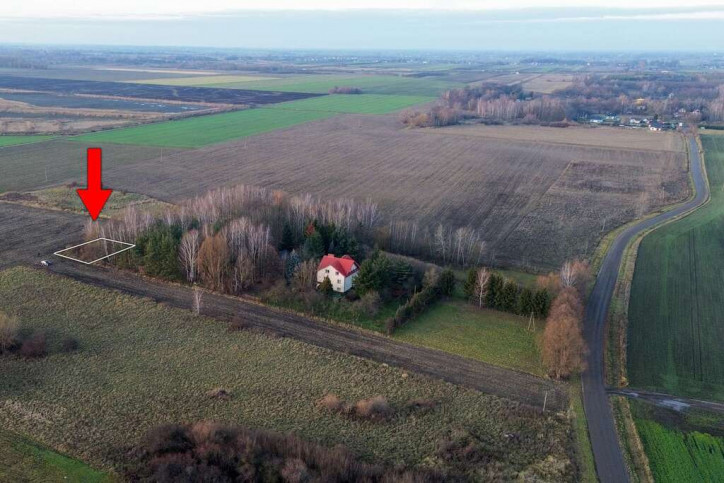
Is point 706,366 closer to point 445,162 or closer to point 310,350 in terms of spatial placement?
point 310,350

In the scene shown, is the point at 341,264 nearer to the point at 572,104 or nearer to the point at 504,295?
the point at 504,295

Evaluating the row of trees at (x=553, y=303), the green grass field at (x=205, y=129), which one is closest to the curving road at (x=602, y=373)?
the row of trees at (x=553, y=303)

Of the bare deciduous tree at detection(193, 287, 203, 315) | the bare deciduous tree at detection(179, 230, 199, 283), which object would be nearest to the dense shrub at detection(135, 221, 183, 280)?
the bare deciduous tree at detection(179, 230, 199, 283)

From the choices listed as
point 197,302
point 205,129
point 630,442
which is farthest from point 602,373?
point 205,129

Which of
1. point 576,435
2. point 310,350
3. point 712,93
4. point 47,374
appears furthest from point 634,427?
point 712,93

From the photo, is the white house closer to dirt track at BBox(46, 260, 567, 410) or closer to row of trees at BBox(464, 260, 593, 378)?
dirt track at BBox(46, 260, 567, 410)

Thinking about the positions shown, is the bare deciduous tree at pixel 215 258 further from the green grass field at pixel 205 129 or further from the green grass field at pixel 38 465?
the green grass field at pixel 205 129
